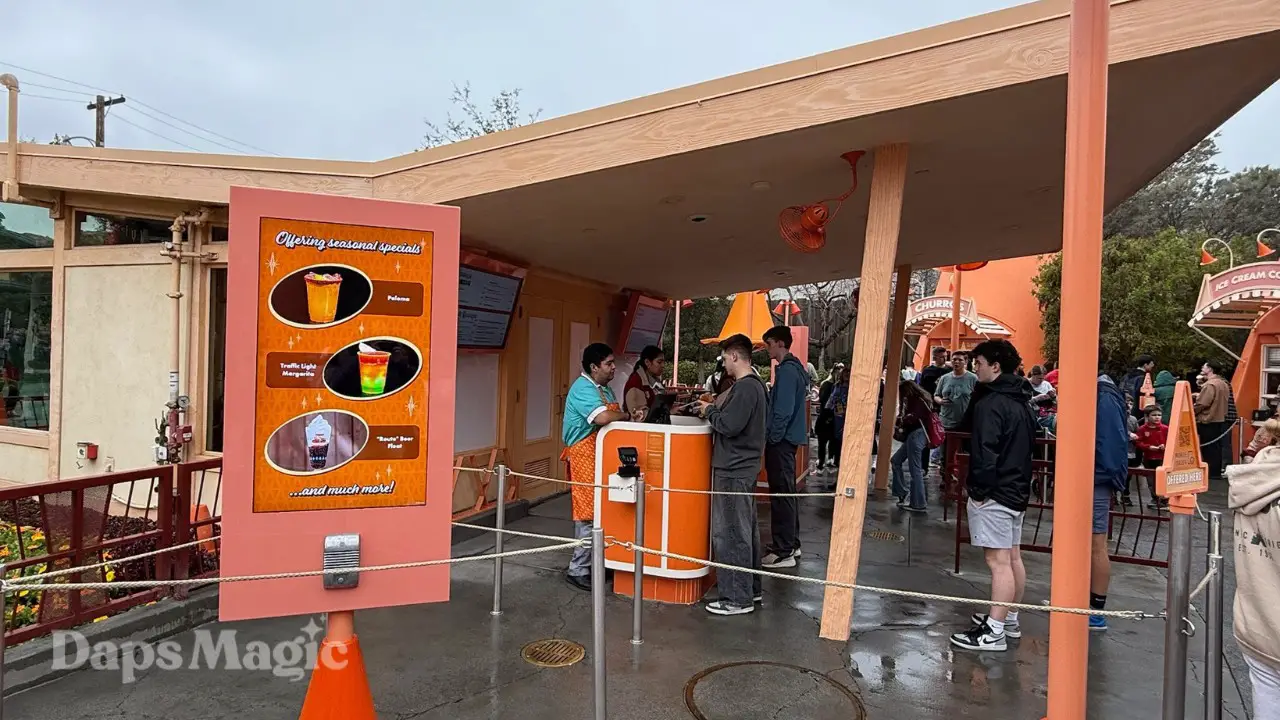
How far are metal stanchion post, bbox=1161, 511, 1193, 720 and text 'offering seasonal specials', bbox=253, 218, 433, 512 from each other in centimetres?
275

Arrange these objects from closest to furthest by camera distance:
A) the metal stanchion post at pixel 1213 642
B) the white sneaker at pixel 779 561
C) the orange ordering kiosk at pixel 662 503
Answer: the metal stanchion post at pixel 1213 642
the orange ordering kiosk at pixel 662 503
the white sneaker at pixel 779 561

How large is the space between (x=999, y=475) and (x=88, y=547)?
5.18m

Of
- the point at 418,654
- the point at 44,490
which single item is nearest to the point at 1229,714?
the point at 418,654

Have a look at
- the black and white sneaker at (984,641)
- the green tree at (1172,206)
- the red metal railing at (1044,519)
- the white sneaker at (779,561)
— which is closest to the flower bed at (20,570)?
the white sneaker at (779,561)

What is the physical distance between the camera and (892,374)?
8641mm

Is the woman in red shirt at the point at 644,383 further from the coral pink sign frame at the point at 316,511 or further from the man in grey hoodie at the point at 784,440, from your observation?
the coral pink sign frame at the point at 316,511

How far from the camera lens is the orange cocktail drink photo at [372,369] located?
2.60 metres

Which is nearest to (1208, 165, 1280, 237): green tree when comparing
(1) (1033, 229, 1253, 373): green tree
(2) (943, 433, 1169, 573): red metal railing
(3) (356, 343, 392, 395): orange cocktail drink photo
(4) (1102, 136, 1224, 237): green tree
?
(4) (1102, 136, 1224, 237): green tree

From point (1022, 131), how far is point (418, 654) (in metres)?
4.69

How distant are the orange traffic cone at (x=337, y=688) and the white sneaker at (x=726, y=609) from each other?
2467 mm

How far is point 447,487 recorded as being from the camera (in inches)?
107

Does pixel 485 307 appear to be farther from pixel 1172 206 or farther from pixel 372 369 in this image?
pixel 1172 206

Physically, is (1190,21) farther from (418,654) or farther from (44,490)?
(44,490)
